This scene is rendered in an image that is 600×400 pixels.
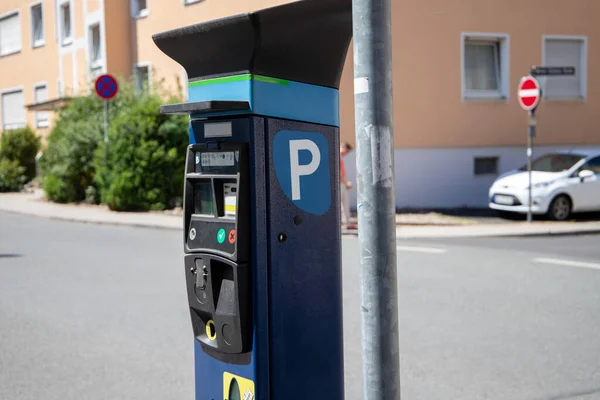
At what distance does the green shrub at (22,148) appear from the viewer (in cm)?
2975

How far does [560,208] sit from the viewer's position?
666 inches

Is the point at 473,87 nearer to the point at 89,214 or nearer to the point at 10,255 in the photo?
the point at 89,214

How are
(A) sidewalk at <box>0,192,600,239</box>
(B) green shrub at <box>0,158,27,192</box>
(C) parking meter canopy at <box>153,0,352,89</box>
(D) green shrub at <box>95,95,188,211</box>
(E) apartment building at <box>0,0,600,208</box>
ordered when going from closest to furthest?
(C) parking meter canopy at <box>153,0,352,89</box> < (A) sidewalk at <box>0,192,600,239</box> < (D) green shrub at <box>95,95,188,211</box> < (E) apartment building at <box>0,0,600,208</box> < (B) green shrub at <box>0,158,27,192</box>

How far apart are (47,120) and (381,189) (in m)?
33.3

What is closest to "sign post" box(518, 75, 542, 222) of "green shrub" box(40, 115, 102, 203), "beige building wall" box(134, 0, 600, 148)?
"beige building wall" box(134, 0, 600, 148)

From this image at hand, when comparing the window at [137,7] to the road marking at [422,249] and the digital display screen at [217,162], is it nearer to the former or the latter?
the road marking at [422,249]

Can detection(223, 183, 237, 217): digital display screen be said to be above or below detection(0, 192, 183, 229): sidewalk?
above

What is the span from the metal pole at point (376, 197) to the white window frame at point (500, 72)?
18208 mm

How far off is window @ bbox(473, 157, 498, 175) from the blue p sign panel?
58.9 feet

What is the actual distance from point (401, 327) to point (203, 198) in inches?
150

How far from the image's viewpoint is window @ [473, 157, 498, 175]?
68.7 feet

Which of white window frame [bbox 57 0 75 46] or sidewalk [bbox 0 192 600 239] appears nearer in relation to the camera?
sidewalk [bbox 0 192 600 239]

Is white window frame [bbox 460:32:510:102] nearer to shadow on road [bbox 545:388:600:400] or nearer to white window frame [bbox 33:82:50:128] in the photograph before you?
shadow on road [bbox 545:388:600:400]

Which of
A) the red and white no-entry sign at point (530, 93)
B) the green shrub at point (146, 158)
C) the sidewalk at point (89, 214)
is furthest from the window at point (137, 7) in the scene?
the red and white no-entry sign at point (530, 93)
